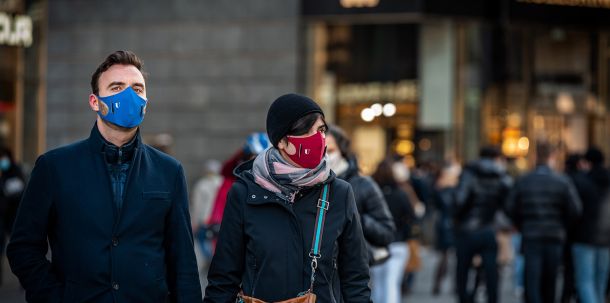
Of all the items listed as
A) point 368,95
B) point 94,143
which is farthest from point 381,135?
point 94,143

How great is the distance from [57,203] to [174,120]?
59.4 ft

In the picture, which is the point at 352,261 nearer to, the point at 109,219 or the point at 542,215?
the point at 109,219

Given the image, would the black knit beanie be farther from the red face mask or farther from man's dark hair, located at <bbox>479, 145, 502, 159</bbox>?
man's dark hair, located at <bbox>479, 145, 502, 159</bbox>

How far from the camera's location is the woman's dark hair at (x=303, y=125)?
495 centimetres

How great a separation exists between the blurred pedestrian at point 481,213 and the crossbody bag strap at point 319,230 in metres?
6.90

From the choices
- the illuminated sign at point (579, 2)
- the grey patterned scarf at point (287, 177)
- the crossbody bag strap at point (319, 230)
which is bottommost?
the crossbody bag strap at point (319, 230)

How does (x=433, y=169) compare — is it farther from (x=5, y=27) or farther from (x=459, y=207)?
(x=459, y=207)

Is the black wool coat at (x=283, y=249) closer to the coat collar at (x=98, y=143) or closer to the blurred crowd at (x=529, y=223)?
the coat collar at (x=98, y=143)

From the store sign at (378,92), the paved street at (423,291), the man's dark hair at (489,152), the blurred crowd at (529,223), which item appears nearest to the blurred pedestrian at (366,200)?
the blurred crowd at (529,223)

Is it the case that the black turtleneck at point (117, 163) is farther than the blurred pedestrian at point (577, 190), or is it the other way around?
the blurred pedestrian at point (577, 190)

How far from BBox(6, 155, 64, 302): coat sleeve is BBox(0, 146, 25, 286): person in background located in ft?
35.5

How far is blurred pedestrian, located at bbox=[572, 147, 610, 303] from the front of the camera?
11.8 meters

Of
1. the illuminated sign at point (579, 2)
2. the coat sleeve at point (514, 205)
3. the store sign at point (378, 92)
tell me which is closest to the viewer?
the coat sleeve at point (514, 205)

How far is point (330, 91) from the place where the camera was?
22750 millimetres
